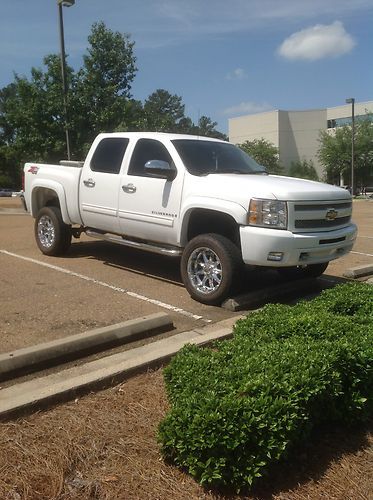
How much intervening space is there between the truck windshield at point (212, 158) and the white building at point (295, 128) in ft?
255

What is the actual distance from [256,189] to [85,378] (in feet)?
9.87

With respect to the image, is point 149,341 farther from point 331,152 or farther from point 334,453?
point 331,152

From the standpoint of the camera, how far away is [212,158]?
7.14 metres

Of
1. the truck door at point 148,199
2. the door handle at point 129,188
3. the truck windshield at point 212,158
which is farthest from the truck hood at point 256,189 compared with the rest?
the door handle at point 129,188

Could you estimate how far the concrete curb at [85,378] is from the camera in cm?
344

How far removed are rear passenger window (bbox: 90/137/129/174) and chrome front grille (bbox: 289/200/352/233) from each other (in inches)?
113

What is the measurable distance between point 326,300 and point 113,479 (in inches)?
105

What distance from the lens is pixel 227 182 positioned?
20.4 feet

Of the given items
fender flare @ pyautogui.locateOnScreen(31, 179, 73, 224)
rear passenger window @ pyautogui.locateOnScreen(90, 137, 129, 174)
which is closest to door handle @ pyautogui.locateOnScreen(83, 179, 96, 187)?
rear passenger window @ pyautogui.locateOnScreen(90, 137, 129, 174)

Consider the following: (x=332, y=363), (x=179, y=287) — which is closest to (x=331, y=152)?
(x=179, y=287)

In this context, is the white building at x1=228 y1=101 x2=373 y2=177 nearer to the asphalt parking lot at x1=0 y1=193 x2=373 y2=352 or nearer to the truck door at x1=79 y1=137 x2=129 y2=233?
the asphalt parking lot at x1=0 y1=193 x2=373 y2=352

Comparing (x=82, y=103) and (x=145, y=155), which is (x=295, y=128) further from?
(x=145, y=155)

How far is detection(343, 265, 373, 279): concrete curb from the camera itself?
810 cm

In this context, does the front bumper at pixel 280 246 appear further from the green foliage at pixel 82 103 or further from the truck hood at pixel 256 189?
the green foliage at pixel 82 103
